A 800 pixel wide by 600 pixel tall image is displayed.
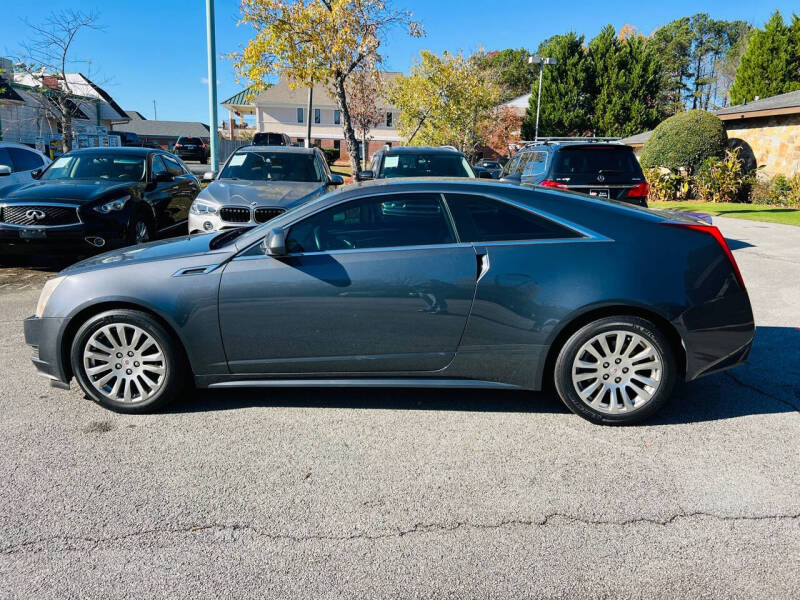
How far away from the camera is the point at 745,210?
16734mm

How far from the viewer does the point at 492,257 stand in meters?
3.84

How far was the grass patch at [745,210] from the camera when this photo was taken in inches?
583

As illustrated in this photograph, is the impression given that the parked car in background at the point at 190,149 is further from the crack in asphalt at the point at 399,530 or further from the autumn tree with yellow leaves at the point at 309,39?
the crack in asphalt at the point at 399,530

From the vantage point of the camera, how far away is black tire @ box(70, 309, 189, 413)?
Result: 3.94 m

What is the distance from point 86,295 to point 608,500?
348 cm

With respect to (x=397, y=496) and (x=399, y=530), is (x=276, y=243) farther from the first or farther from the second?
(x=399, y=530)

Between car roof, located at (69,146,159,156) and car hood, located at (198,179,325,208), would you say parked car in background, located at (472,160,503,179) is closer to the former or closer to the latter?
car hood, located at (198,179,325,208)

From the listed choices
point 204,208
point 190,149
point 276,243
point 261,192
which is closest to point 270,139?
point 190,149

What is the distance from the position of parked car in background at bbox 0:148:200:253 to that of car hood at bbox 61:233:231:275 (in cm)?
431

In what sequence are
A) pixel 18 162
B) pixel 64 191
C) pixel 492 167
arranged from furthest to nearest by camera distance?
pixel 492 167 → pixel 18 162 → pixel 64 191

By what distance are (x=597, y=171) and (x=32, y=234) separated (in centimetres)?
826

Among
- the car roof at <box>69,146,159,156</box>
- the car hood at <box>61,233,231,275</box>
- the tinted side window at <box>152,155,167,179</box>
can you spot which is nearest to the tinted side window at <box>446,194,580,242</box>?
the car hood at <box>61,233,231,275</box>

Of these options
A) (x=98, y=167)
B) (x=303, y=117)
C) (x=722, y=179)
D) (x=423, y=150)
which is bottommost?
(x=98, y=167)

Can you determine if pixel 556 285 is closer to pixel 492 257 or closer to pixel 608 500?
pixel 492 257
